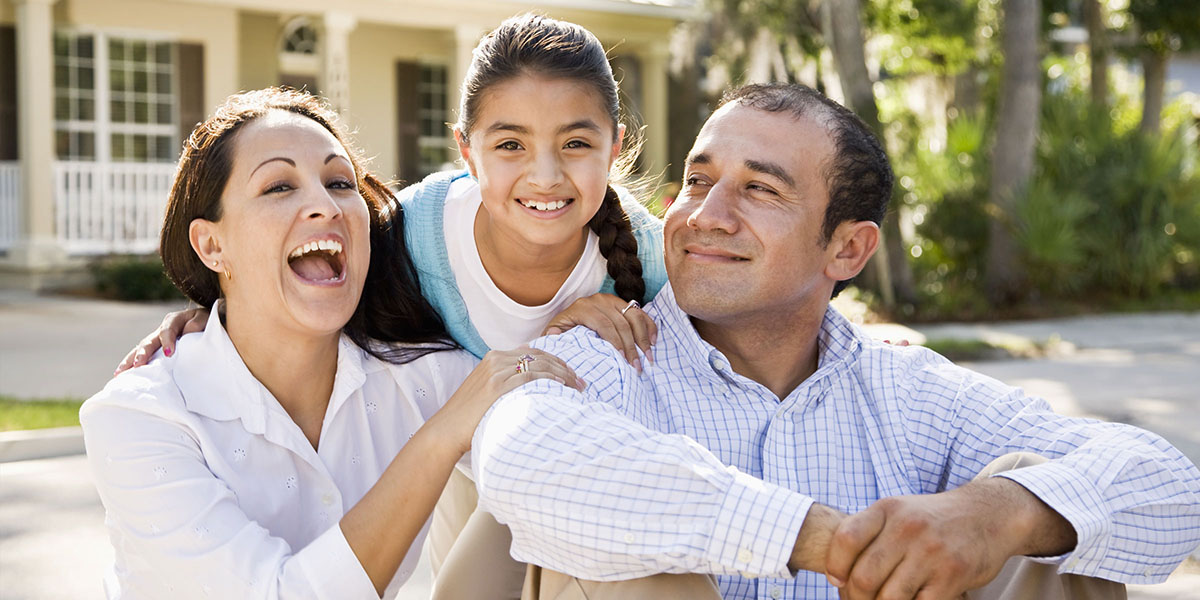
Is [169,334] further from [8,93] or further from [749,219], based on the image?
[8,93]

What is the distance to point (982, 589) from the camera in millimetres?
2598

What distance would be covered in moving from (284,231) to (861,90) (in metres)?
10.7

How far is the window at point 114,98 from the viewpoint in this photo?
48.4 feet

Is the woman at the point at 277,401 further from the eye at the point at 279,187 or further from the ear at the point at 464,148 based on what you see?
the ear at the point at 464,148

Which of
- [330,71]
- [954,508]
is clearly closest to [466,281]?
[954,508]

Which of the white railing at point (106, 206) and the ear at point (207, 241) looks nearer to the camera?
the ear at point (207, 241)

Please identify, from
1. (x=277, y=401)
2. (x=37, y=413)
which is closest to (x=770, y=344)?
(x=277, y=401)

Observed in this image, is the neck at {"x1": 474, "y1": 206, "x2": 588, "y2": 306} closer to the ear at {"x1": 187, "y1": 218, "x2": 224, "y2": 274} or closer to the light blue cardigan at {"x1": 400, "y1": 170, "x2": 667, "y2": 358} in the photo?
the light blue cardigan at {"x1": 400, "y1": 170, "x2": 667, "y2": 358}

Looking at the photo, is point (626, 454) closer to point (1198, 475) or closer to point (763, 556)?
point (763, 556)

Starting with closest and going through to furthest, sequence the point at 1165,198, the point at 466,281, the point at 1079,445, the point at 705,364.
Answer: the point at 1079,445 < the point at 705,364 < the point at 466,281 < the point at 1165,198

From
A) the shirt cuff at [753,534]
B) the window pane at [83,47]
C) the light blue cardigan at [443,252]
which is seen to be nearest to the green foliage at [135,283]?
the window pane at [83,47]

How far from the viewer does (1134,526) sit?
2.47 metres

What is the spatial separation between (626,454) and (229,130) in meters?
1.27

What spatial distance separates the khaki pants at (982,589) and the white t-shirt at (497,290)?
1.24 m
